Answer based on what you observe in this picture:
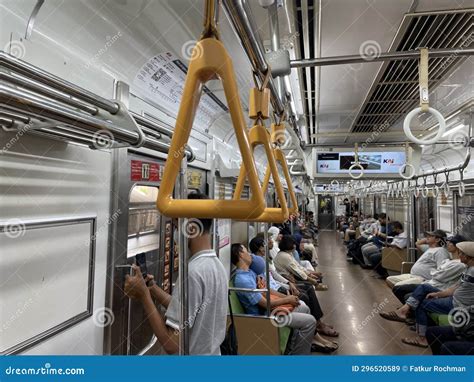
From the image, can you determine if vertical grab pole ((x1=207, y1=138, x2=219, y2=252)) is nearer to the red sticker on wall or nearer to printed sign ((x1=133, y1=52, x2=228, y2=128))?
printed sign ((x1=133, y1=52, x2=228, y2=128))

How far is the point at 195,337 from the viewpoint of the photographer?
57.6 inches

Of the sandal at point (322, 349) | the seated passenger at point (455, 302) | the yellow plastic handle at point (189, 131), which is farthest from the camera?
the sandal at point (322, 349)

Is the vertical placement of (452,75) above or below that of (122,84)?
above

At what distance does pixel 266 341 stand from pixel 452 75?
295 cm

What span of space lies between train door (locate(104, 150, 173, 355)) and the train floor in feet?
8.87

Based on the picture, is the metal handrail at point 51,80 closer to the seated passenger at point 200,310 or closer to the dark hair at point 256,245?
the seated passenger at point 200,310

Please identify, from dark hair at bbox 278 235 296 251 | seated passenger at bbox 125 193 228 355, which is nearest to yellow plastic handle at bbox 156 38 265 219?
seated passenger at bbox 125 193 228 355

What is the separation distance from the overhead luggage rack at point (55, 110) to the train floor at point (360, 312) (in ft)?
12.3

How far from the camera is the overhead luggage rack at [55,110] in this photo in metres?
0.86

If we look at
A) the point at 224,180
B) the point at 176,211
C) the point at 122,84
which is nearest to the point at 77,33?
the point at 122,84

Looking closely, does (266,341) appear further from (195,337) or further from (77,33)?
(77,33)

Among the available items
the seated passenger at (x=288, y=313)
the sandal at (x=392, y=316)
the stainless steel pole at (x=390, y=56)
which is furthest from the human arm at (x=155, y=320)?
the sandal at (x=392, y=316)

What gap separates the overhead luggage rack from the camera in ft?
2.83

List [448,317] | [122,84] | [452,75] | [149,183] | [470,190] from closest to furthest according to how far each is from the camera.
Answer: [122,84], [149,183], [452,75], [448,317], [470,190]
